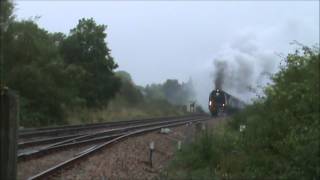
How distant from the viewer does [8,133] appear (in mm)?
6270

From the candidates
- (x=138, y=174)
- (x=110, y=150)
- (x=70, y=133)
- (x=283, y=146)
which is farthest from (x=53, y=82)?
(x=283, y=146)

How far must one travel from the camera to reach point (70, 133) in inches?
1342

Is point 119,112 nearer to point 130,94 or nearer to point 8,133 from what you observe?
point 130,94

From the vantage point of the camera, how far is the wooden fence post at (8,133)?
621cm

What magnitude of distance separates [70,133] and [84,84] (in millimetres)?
28641

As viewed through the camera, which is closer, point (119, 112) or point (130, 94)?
point (119, 112)

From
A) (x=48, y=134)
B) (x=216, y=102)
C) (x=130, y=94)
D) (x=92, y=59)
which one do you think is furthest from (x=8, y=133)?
(x=130, y=94)

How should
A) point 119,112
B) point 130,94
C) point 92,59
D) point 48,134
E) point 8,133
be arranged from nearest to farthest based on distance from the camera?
1. point 8,133
2. point 48,134
3. point 92,59
4. point 119,112
5. point 130,94

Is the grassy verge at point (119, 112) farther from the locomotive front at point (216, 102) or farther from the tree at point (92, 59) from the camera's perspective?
the locomotive front at point (216, 102)

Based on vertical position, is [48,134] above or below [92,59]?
below

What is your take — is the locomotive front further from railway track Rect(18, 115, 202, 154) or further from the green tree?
the green tree

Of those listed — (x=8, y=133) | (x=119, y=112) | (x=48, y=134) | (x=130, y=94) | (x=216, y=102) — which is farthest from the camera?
(x=130, y=94)

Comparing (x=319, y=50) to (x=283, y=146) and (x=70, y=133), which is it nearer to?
(x=283, y=146)

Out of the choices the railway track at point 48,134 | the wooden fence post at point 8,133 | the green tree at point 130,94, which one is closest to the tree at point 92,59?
the railway track at point 48,134
